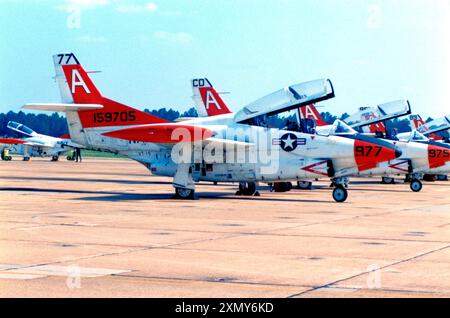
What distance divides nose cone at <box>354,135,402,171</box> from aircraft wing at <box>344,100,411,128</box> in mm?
11361

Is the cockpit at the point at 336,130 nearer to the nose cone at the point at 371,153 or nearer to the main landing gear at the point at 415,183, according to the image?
the nose cone at the point at 371,153

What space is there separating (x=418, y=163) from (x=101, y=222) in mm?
17608

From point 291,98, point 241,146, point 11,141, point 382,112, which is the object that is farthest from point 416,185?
point 11,141

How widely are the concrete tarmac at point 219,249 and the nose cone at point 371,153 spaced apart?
1.52 metres

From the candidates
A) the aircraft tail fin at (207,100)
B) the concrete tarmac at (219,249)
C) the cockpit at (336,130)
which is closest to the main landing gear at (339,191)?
the concrete tarmac at (219,249)

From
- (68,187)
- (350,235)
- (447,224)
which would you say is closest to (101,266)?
(350,235)

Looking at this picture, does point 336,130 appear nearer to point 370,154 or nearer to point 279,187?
point 370,154

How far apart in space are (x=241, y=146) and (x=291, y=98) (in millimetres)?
1992

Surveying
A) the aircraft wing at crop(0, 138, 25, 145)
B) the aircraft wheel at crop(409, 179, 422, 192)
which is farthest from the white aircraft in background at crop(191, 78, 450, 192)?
the aircraft wing at crop(0, 138, 25, 145)

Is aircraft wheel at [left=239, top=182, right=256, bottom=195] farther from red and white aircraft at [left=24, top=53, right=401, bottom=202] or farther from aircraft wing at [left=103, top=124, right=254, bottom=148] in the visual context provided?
aircraft wing at [left=103, top=124, right=254, bottom=148]

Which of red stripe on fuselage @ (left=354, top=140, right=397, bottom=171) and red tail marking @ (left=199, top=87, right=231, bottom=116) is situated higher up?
red tail marking @ (left=199, top=87, right=231, bottom=116)

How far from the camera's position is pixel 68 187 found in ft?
88.8

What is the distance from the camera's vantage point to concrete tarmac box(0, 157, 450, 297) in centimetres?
834

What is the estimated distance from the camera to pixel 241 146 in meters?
22.4
